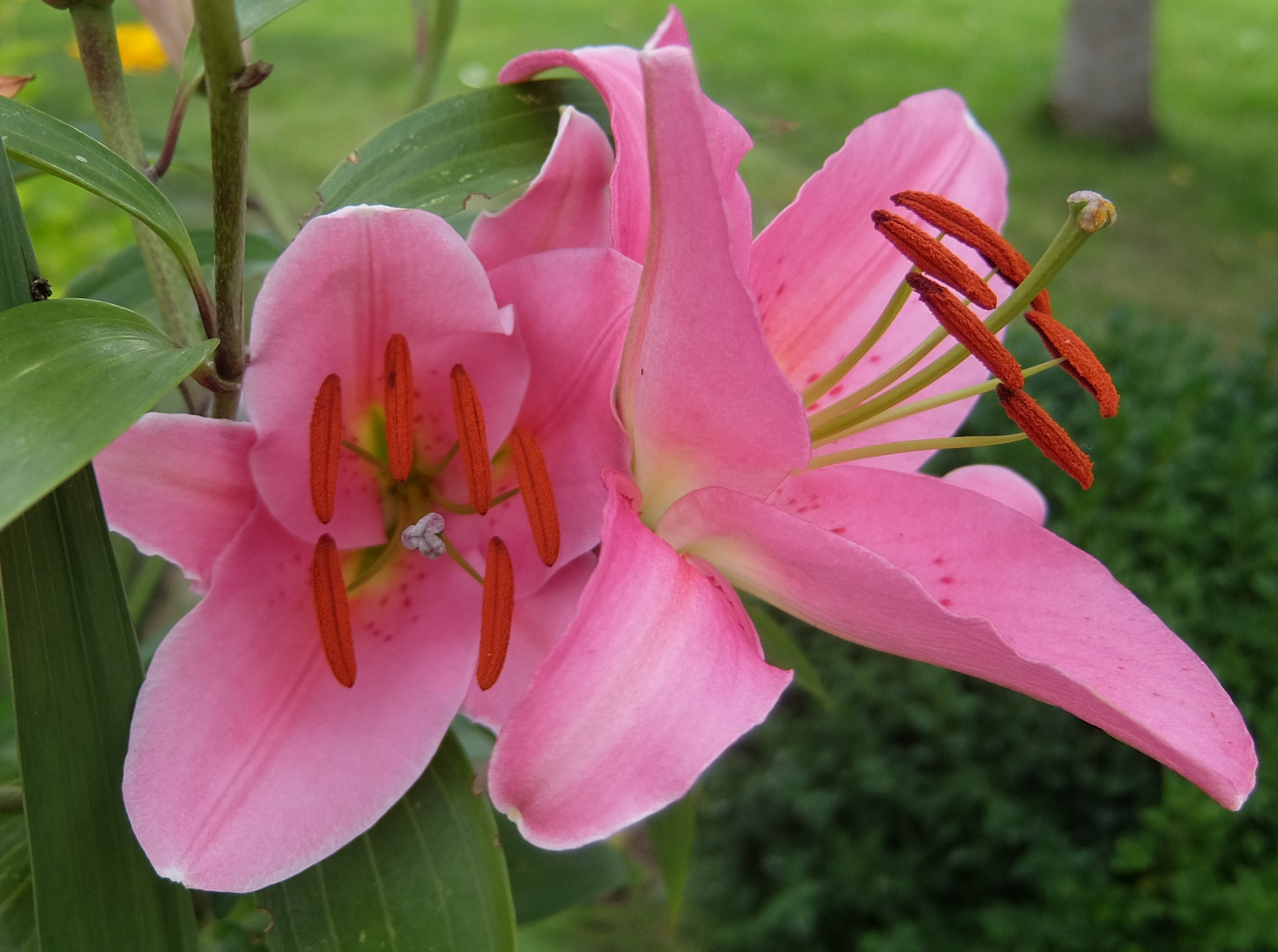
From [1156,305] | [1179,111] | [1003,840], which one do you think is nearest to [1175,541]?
[1003,840]

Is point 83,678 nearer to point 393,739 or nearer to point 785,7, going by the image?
point 393,739

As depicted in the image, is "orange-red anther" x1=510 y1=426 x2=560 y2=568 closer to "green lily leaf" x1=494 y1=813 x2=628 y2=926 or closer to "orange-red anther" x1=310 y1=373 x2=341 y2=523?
"orange-red anther" x1=310 y1=373 x2=341 y2=523

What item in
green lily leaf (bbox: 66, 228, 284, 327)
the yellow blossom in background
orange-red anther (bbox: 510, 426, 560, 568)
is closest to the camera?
orange-red anther (bbox: 510, 426, 560, 568)

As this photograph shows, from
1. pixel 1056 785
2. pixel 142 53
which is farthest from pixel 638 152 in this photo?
pixel 142 53

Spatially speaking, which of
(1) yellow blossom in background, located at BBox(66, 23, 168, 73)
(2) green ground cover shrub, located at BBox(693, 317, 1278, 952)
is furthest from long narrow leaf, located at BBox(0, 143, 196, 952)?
(1) yellow blossom in background, located at BBox(66, 23, 168, 73)

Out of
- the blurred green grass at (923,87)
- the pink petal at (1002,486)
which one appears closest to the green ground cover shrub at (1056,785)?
the pink petal at (1002,486)
